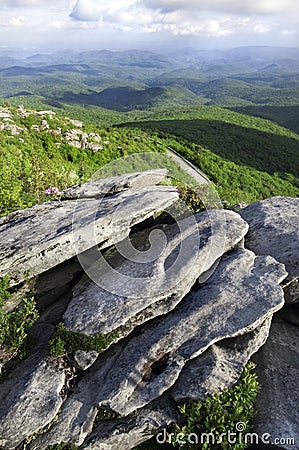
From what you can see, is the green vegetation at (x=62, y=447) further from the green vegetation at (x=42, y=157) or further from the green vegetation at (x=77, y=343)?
the green vegetation at (x=42, y=157)

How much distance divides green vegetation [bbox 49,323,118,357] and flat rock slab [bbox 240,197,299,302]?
18.8 ft

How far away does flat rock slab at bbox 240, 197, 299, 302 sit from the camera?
36.7ft

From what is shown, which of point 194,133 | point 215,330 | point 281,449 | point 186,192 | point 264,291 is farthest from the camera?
point 194,133

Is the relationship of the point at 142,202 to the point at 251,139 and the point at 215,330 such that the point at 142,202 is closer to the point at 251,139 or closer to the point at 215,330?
the point at 215,330

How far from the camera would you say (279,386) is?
9.49m

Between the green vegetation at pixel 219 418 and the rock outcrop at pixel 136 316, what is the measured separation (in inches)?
10.6

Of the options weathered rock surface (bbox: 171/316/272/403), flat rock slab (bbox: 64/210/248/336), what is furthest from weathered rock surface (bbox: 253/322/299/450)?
flat rock slab (bbox: 64/210/248/336)

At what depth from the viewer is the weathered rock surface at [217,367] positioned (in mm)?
8516

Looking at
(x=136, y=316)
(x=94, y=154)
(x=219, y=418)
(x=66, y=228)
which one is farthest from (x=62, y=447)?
(x=94, y=154)

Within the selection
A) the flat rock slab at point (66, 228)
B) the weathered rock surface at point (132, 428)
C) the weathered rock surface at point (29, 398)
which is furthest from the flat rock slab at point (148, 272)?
the weathered rock surface at point (132, 428)

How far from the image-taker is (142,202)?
11.0 meters

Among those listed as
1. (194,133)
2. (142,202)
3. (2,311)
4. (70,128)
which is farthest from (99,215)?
(194,133)

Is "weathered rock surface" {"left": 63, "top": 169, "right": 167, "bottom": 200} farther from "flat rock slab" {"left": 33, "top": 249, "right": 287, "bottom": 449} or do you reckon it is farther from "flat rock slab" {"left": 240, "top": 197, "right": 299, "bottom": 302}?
"flat rock slab" {"left": 33, "top": 249, "right": 287, "bottom": 449}

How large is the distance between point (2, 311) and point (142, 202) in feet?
16.4
